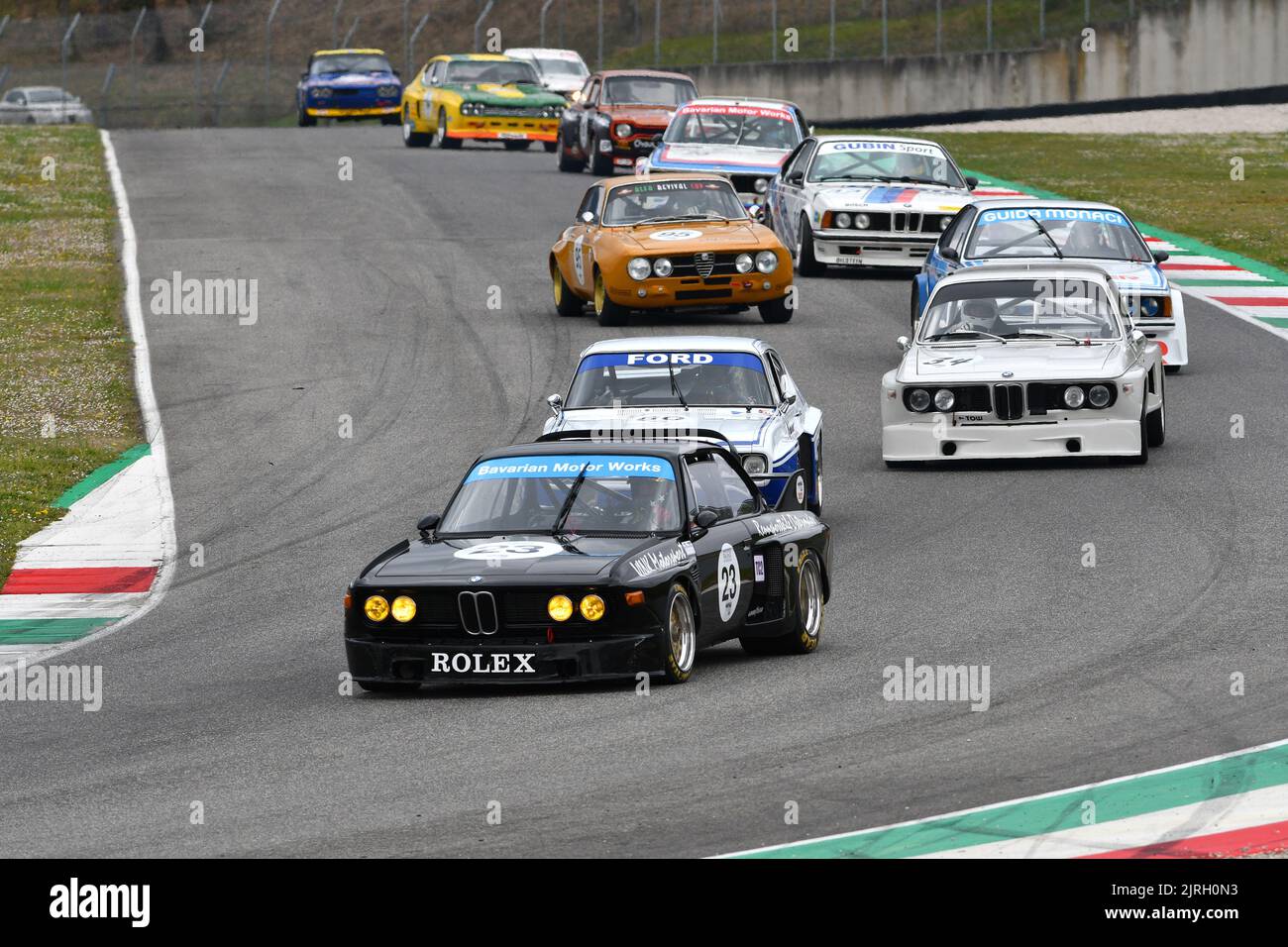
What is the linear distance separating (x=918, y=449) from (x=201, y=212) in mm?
17395

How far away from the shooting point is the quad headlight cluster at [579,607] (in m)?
10.4

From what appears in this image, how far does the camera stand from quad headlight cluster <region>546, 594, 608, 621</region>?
10.4 meters

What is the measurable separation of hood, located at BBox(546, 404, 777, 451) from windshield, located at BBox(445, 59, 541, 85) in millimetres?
24790

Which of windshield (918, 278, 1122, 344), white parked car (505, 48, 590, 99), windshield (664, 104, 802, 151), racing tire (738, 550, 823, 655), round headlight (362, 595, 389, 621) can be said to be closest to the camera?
round headlight (362, 595, 389, 621)

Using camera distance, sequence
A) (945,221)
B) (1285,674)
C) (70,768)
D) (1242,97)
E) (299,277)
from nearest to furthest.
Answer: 1. (70,768)
2. (1285,674)
3. (945,221)
4. (299,277)
5. (1242,97)

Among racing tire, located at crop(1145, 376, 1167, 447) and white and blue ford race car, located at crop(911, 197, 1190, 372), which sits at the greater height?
white and blue ford race car, located at crop(911, 197, 1190, 372)

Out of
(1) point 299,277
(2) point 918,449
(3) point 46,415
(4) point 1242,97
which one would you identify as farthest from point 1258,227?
(4) point 1242,97

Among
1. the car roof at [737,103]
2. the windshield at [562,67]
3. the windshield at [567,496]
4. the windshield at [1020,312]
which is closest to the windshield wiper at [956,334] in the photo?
the windshield at [1020,312]

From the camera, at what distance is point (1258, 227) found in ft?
101

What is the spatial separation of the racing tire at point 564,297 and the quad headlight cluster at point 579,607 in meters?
14.2

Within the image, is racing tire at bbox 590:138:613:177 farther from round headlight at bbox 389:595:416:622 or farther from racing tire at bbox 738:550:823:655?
round headlight at bbox 389:595:416:622

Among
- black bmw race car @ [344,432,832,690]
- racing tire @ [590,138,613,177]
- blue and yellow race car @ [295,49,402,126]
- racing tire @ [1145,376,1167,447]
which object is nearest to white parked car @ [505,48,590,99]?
blue and yellow race car @ [295,49,402,126]

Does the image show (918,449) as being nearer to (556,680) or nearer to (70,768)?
(556,680)

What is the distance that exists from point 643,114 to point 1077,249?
1471cm
